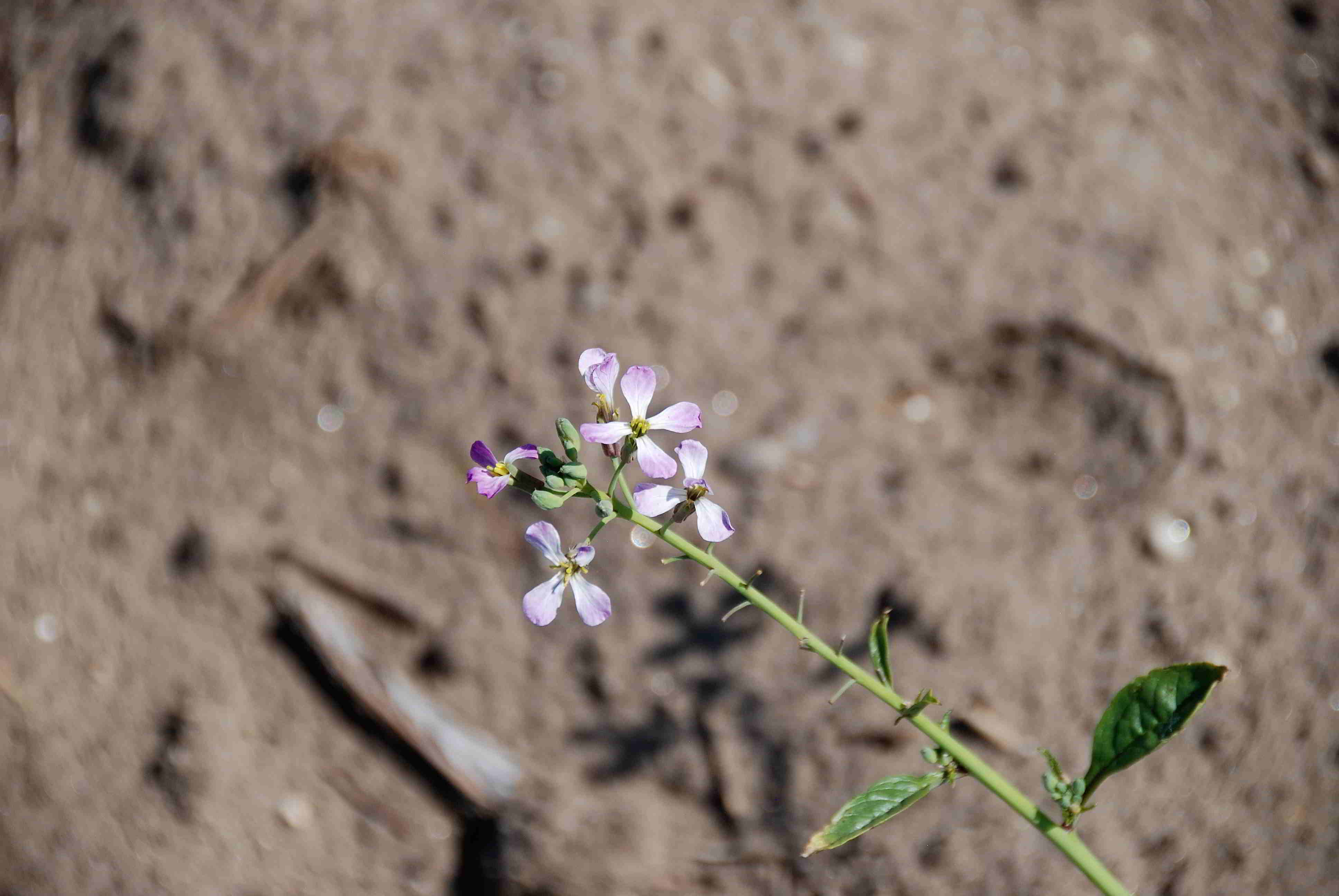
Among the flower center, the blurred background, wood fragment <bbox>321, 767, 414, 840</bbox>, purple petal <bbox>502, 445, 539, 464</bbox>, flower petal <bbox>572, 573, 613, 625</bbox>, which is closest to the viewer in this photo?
purple petal <bbox>502, 445, 539, 464</bbox>

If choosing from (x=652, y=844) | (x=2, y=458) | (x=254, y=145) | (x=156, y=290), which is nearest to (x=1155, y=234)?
(x=652, y=844)

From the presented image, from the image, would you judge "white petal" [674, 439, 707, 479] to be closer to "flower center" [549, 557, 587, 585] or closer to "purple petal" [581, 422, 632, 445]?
"purple petal" [581, 422, 632, 445]

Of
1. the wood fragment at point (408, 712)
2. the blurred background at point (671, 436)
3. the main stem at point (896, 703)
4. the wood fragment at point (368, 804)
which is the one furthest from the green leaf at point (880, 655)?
the wood fragment at point (368, 804)

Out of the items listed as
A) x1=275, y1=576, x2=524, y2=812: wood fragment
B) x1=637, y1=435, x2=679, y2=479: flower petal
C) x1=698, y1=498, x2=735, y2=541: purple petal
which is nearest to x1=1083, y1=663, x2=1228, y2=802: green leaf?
x1=698, y1=498, x2=735, y2=541: purple petal

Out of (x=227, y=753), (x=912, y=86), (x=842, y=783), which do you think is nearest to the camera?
(x=842, y=783)

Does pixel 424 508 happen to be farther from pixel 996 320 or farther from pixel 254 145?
pixel 996 320

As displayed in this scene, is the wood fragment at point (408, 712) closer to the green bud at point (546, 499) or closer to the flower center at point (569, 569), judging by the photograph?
the flower center at point (569, 569)
